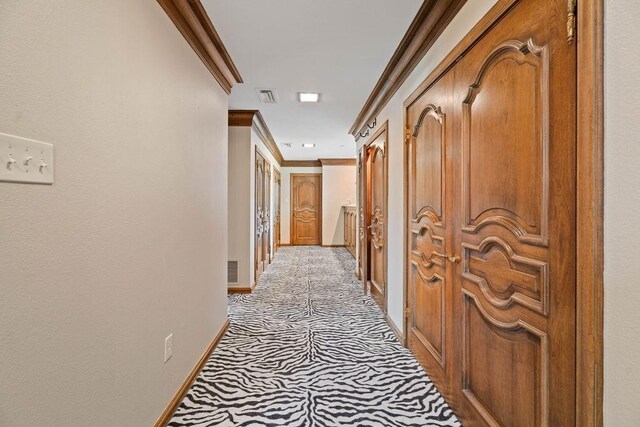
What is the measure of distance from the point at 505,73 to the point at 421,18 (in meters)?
1.03

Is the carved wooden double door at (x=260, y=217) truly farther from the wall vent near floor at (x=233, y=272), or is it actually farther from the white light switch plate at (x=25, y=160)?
the white light switch plate at (x=25, y=160)

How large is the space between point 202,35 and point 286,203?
23.7 feet

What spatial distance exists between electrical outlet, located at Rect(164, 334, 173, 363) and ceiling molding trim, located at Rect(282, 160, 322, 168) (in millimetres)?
7647

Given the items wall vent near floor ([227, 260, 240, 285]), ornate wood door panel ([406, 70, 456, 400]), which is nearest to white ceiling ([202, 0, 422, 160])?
ornate wood door panel ([406, 70, 456, 400])

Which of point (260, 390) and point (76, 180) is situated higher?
point (76, 180)

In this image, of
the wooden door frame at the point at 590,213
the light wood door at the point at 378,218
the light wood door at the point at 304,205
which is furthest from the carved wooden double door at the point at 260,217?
the wooden door frame at the point at 590,213

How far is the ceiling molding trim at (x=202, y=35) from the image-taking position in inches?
73.9

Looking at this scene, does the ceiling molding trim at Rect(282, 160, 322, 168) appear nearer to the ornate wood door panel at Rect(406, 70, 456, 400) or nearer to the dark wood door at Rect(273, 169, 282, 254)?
the dark wood door at Rect(273, 169, 282, 254)

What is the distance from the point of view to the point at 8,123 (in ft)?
2.77

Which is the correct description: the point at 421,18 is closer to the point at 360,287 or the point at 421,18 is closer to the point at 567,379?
the point at 567,379

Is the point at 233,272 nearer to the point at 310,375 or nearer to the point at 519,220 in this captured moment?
the point at 310,375

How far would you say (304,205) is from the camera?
30.8 feet

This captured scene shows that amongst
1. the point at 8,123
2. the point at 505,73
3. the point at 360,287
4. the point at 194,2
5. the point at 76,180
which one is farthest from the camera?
the point at 360,287

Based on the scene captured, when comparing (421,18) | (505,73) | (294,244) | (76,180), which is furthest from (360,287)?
(294,244)
